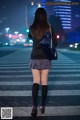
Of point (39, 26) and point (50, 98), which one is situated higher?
point (39, 26)

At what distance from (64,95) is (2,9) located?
454 ft

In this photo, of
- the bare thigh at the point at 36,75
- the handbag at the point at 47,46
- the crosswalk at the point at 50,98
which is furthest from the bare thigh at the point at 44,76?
the crosswalk at the point at 50,98

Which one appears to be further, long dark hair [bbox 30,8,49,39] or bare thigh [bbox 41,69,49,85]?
bare thigh [bbox 41,69,49,85]

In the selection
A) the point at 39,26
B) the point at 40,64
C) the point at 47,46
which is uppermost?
the point at 39,26

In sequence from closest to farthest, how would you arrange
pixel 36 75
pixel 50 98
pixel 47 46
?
pixel 47 46, pixel 36 75, pixel 50 98

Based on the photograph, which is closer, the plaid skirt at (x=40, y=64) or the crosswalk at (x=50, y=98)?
the plaid skirt at (x=40, y=64)

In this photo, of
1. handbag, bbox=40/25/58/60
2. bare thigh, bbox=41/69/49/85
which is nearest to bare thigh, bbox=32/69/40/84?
bare thigh, bbox=41/69/49/85

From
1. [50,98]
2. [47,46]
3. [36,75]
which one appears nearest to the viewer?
[47,46]

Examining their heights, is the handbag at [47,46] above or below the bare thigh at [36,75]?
above

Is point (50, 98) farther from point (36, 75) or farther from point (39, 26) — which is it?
point (39, 26)

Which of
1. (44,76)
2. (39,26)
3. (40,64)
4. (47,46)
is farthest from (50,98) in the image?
(39,26)

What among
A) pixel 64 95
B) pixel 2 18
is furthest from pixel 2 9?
pixel 64 95

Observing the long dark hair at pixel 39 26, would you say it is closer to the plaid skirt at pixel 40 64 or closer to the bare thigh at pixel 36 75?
the plaid skirt at pixel 40 64

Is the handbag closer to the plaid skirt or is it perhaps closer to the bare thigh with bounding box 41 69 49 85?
the plaid skirt
